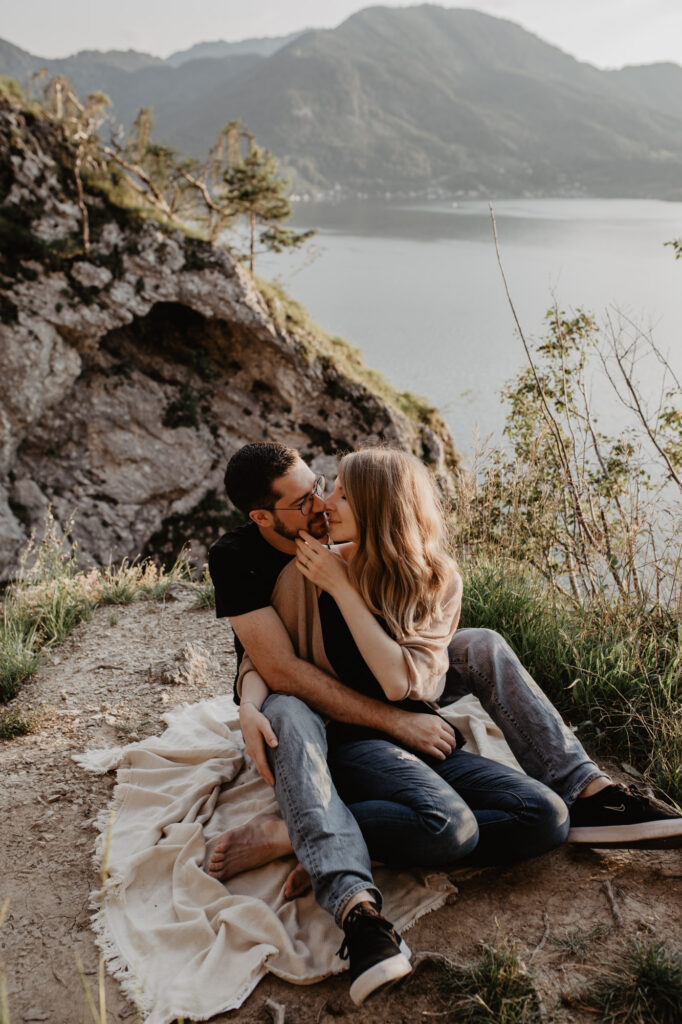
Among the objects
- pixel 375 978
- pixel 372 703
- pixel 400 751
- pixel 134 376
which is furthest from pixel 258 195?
pixel 375 978

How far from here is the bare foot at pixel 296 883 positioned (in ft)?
6.65

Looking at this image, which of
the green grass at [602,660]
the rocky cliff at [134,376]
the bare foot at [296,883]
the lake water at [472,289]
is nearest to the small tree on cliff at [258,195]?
the lake water at [472,289]

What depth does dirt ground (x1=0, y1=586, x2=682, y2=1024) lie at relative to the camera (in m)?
1.76

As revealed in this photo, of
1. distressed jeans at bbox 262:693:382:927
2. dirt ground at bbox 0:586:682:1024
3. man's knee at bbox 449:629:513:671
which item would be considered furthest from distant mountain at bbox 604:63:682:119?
distressed jeans at bbox 262:693:382:927

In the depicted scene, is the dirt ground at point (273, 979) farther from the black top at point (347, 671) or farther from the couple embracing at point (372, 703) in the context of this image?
the black top at point (347, 671)

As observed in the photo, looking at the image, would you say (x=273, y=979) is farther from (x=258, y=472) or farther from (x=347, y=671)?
(x=258, y=472)

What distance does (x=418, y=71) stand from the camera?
526 ft

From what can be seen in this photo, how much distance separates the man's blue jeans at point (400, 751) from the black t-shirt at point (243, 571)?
0.34 m

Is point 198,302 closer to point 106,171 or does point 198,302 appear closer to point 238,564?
point 106,171

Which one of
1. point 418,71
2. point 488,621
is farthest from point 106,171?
point 418,71

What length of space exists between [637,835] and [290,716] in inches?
44.5

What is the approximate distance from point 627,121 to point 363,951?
480ft

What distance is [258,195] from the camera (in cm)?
1449

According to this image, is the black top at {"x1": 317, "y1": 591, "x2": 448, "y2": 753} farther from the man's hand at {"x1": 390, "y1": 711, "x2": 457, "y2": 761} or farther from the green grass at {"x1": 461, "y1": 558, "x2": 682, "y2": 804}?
the green grass at {"x1": 461, "y1": 558, "x2": 682, "y2": 804}
